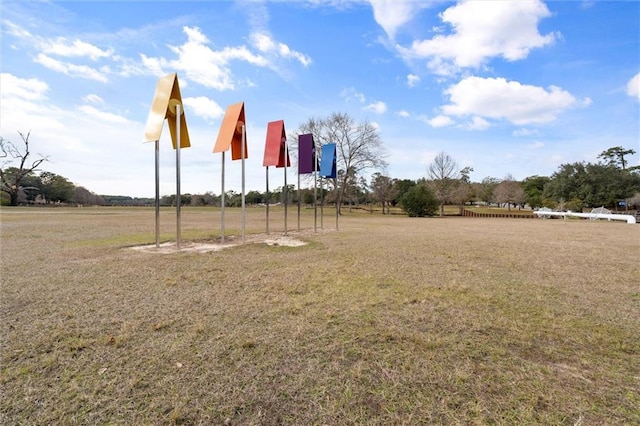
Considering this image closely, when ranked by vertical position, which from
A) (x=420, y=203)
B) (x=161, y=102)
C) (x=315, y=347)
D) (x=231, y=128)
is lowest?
(x=315, y=347)

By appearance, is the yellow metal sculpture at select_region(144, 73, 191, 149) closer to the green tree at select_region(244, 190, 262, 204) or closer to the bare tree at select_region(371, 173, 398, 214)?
the bare tree at select_region(371, 173, 398, 214)

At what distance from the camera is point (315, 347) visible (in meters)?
2.42

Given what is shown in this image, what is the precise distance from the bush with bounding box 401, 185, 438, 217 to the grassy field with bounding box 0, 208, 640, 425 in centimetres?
2662

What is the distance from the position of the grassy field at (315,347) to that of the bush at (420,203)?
2662 cm

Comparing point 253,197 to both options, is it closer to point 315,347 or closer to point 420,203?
point 420,203

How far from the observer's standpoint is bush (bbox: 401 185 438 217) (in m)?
31.0

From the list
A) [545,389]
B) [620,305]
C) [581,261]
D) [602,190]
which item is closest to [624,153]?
[602,190]

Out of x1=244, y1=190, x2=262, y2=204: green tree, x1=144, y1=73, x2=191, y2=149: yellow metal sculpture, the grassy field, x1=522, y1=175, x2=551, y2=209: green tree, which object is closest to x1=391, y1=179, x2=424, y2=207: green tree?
x1=522, y1=175, x2=551, y2=209: green tree

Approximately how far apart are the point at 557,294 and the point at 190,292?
15.0 feet

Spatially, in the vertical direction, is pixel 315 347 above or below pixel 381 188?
below

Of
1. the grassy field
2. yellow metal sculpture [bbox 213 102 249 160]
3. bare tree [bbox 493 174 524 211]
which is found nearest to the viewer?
the grassy field

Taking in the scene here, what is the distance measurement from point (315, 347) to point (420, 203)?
3031cm

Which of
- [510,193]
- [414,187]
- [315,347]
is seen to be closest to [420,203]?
[414,187]

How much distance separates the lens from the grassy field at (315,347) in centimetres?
170
